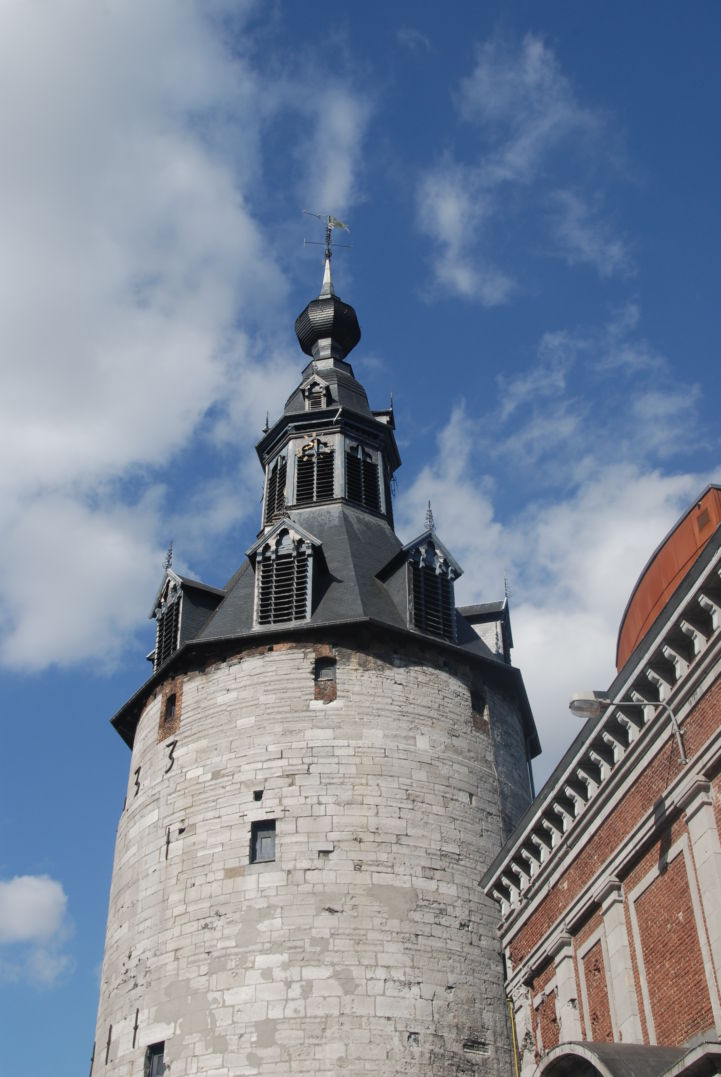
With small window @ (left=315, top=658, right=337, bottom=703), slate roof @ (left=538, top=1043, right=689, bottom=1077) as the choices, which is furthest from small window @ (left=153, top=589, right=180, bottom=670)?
slate roof @ (left=538, top=1043, right=689, bottom=1077)

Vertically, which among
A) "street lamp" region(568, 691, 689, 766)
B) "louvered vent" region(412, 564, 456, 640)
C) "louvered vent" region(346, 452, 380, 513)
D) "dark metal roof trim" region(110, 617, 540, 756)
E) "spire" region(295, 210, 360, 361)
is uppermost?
"spire" region(295, 210, 360, 361)

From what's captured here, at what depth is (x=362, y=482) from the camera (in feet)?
108

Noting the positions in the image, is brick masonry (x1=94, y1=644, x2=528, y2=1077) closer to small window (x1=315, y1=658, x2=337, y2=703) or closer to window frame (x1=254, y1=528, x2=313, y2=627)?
small window (x1=315, y1=658, x2=337, y2=703)

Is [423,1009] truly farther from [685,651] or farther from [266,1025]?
[685,651]

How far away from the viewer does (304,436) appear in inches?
1326

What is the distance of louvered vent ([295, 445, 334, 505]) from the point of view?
32.2m

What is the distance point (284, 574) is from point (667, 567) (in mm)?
9134

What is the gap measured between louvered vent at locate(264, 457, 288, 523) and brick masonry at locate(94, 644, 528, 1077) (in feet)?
24.8

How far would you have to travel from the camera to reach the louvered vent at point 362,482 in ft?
106

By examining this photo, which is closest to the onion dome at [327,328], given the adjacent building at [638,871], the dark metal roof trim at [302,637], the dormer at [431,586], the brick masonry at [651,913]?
the dormer at [431,586]

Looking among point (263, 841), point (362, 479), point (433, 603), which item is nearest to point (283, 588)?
point (433, 603)

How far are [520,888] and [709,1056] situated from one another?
24.9ft

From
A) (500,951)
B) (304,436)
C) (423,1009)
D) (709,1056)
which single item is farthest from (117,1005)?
(304,436)

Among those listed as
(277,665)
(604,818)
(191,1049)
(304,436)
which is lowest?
(191,1049)
